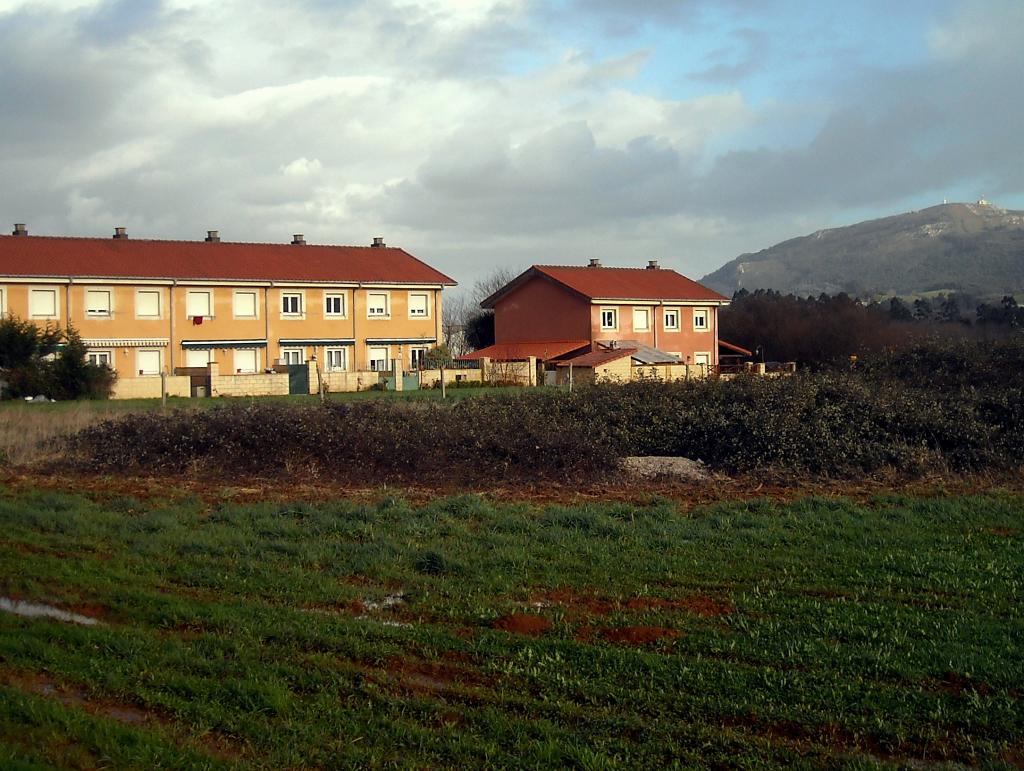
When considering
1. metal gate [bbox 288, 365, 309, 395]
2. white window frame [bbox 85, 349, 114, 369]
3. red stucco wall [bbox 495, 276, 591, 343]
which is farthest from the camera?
red stucco wall [bbox 495, 276, 591, 343]

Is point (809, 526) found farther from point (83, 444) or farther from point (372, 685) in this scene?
point (83, 444)

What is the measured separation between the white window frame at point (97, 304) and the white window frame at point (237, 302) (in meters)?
5.94

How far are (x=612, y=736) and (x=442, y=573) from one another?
439 centimetres

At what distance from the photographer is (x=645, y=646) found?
7312mm

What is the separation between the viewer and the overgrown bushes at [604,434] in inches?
693

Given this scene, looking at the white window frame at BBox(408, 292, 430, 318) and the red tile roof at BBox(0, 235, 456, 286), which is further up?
the red tile roof at BBox(0, 235, 456, 286)

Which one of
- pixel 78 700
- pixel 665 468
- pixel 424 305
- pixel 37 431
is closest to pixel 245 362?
pixel 424 305

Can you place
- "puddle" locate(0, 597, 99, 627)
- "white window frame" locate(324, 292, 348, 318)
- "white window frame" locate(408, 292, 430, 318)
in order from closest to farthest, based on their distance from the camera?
1. "puddle" locate(0, 597, 99, 627)
2. "white window frame" locate(324, 292, 348, 318)
3. "white window frame" locate(408, 292, 430, 318)

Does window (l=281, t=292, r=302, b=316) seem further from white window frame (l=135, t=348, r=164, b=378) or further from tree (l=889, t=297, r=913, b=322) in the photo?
tree (l=889, t=297, r=913, b=322)

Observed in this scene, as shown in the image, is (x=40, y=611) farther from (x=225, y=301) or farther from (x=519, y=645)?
(x=225, y=301)

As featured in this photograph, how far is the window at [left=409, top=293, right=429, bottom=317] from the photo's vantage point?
58.8m

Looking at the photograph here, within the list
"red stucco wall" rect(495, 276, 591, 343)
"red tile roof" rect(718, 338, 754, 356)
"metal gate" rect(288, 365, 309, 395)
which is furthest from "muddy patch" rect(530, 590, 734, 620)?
"red tile roof" rect(718, 338, 754, 356)

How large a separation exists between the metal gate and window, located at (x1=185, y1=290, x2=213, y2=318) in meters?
7.24

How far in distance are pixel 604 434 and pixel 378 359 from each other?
4008cm
